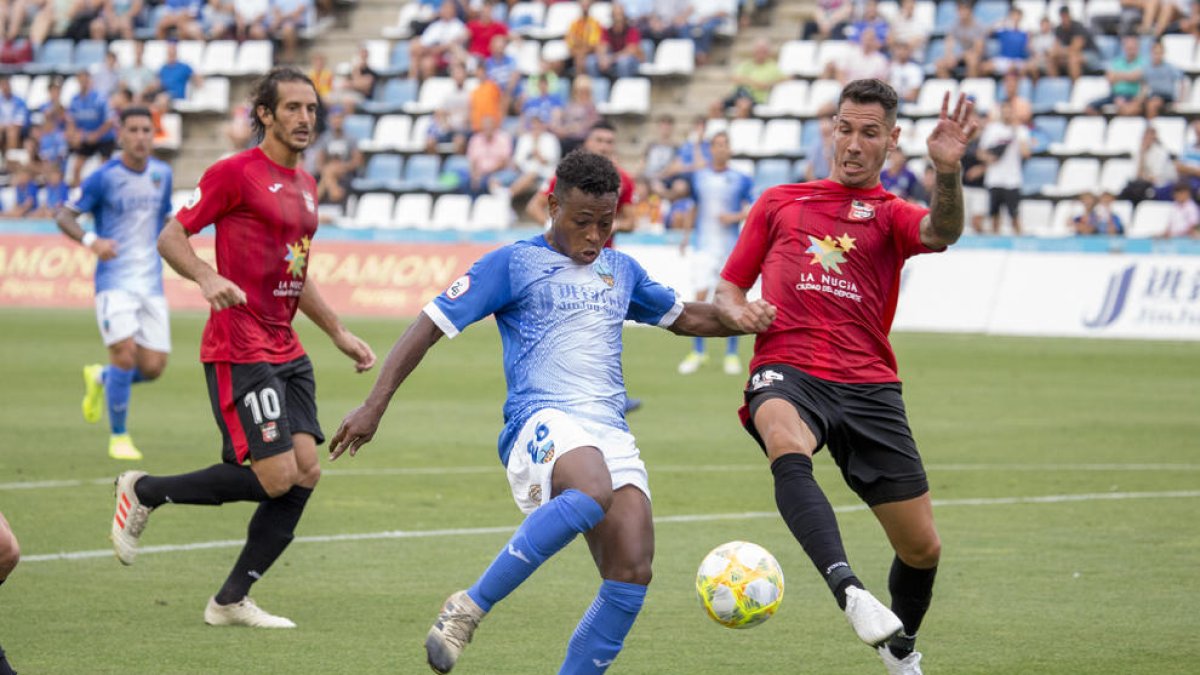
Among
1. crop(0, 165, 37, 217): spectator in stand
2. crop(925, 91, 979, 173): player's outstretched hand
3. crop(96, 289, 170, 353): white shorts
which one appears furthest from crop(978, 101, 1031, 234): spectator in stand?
crop(925, 91, 979, 173): player's outstretched hand

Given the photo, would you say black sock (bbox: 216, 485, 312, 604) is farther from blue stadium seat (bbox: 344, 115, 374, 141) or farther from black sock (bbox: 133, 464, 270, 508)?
blue stadium seat (bbox: 344, 115, 374, 141)

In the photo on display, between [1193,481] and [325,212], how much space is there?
19.6m

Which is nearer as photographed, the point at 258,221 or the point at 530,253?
the point at 530,253

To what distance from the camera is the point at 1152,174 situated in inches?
983

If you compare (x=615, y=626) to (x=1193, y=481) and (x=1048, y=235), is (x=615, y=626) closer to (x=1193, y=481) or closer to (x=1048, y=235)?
(x=1193, y=481)

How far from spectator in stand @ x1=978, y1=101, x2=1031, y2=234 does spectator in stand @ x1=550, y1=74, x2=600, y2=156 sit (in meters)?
6.52

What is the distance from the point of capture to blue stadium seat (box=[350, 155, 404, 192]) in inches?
1222

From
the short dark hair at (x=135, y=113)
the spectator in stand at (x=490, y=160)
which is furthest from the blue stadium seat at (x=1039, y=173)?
the short dark hair at (x=135, y=113)

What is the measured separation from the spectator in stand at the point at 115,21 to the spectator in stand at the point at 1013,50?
17.9 meters

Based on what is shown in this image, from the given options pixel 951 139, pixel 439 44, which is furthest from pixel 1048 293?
pixel 951 139

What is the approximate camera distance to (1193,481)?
485 inches

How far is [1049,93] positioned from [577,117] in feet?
24.4

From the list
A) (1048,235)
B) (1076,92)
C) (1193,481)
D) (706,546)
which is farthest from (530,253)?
(1076,92)

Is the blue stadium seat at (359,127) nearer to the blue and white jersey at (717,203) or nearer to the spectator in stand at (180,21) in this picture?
the spectator in stand at (180,21)
